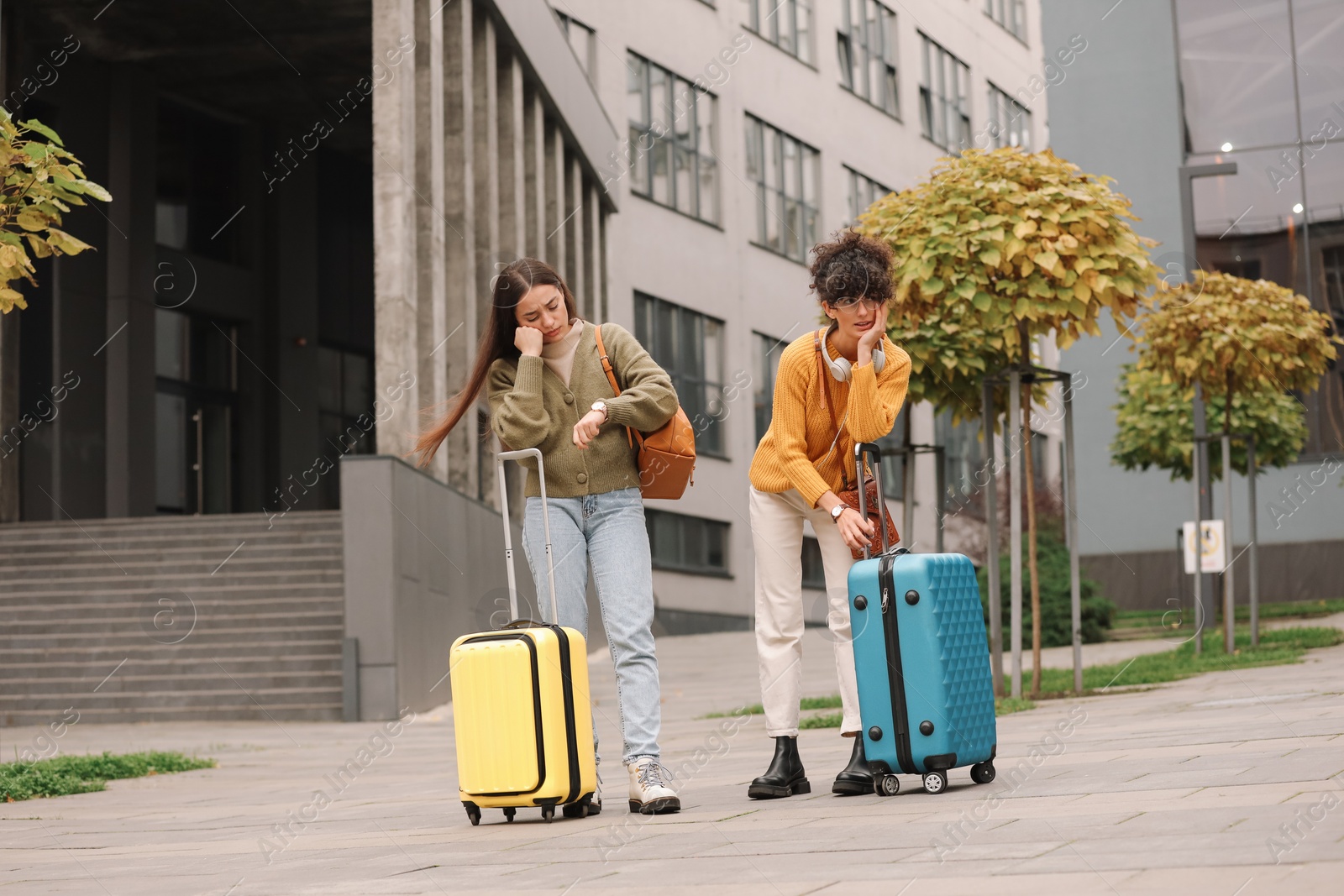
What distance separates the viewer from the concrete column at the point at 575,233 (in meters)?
26.6

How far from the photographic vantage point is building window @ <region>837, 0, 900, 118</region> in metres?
39.5

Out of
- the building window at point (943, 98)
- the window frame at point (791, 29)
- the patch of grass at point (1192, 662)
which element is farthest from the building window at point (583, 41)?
the patch of grass at point (1192, 662)

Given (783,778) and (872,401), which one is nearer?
(872,401)

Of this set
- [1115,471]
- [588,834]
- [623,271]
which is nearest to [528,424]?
[588,834]

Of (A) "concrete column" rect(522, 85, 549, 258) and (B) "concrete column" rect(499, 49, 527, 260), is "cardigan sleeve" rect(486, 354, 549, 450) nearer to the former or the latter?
(B) "concrete column" rect(499, 49, 527, 260)

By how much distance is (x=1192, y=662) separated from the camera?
13.7 meters

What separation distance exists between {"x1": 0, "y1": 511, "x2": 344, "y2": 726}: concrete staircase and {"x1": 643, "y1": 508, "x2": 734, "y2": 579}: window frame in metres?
14.6

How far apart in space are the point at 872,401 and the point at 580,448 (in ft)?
3.42

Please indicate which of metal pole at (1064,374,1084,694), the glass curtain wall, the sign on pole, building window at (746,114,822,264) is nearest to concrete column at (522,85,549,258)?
the sign on pole

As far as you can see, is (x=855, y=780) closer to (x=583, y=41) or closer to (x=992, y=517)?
(x=992, y=517)

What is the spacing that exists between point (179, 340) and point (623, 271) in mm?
9068

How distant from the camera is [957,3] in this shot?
1772 inches

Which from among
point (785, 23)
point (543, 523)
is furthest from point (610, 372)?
point (785, 23)

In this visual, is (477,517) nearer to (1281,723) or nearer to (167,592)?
Answer: (167,592)
